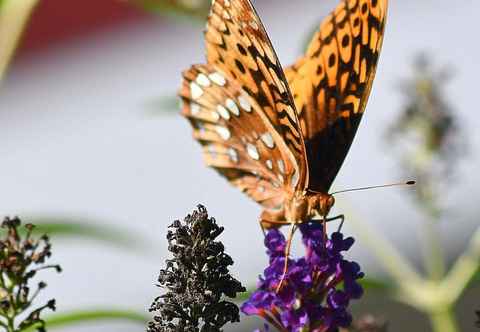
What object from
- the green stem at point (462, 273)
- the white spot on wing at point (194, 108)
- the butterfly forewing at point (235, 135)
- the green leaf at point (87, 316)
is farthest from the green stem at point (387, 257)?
the green leaf at point (87, 316)

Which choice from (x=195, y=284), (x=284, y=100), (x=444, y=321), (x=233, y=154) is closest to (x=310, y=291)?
(x=195, y=284)

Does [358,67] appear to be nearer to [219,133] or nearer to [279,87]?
[279,87]

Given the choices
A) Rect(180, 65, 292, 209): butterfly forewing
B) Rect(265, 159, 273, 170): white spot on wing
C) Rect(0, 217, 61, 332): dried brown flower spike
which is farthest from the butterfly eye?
Rect(0, 217, 61, 332): dried brown flower spike

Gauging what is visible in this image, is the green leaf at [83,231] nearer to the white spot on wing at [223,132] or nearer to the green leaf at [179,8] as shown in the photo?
the white spot on wing at [223,132]

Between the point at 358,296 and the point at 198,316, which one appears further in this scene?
the point at 358,296

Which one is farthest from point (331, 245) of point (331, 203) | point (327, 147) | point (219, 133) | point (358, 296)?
point (219, 133)

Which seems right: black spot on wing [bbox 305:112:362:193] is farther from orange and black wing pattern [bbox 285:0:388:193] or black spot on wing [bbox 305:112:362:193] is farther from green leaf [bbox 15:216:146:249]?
green leaf [bbox 15:216:146:249]
